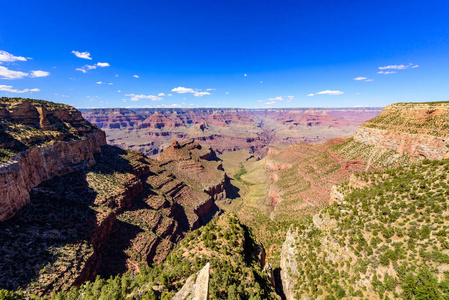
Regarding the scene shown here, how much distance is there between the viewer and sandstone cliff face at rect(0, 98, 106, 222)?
28.4 metres

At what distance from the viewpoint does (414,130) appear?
43.5 metres

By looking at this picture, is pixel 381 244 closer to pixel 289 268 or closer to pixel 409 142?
pixel 289 268

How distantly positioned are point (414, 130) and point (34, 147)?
3536 inches

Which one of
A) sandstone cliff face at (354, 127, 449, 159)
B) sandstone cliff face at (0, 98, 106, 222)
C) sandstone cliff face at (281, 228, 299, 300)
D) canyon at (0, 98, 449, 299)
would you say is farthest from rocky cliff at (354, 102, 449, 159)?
sandstone cliff face at (0, 98, 106, 222)

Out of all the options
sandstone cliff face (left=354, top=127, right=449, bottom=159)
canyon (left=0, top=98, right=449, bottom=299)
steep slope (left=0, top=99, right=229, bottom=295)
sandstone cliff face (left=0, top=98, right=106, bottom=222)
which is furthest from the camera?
sandstone cliff face (left=354, top=127, right=449, bottom=159)

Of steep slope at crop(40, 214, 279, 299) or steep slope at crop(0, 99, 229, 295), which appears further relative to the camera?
steep slope at crop(0, 99, 229, 295)

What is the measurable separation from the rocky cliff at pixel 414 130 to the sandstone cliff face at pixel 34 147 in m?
81.6

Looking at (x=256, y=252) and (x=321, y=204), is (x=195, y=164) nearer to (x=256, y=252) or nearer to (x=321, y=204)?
(x=321, y=204)

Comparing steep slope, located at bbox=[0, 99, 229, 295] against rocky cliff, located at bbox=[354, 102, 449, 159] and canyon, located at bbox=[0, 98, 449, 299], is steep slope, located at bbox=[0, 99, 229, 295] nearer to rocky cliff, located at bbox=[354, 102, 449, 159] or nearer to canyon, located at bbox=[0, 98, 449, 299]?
canyon, located at bbox=[0, 98, 449, 299]

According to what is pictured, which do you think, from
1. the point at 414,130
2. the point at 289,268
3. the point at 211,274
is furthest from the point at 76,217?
the point at 414,130

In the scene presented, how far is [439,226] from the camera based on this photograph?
17922mm

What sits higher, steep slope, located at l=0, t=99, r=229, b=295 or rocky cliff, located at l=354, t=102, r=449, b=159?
rocky cliff, located at l=354, t=102, r=449, b=159

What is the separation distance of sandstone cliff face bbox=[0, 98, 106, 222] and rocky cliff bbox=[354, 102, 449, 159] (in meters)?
81.6

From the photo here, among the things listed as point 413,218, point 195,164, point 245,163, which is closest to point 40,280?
point 413,218
